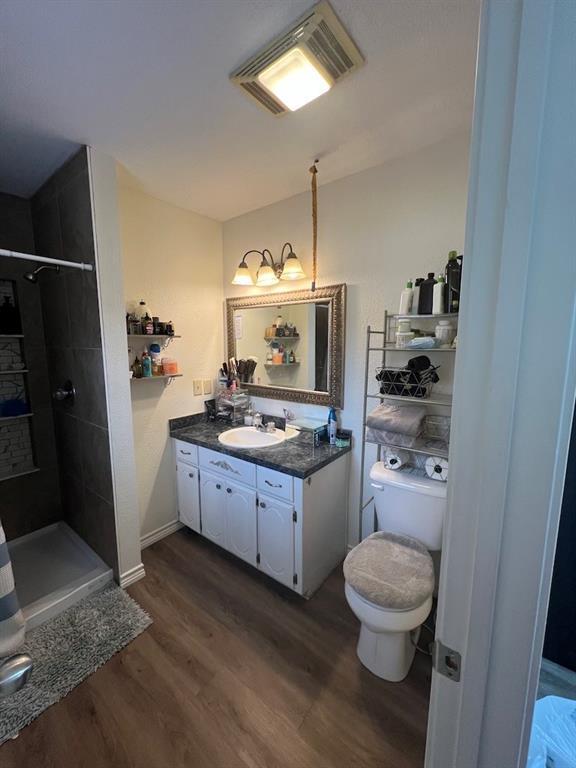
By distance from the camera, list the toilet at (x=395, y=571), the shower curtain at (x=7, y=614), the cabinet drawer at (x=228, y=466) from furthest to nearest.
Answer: the cabinet drawer at (x=228, y=466), the toilet at (x=395, y=571), the shower curtain at (x=7, y=614)

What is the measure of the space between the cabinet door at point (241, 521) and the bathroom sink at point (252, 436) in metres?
0.32

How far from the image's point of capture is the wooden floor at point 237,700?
1.14 metres

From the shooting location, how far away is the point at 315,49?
106 centimetres

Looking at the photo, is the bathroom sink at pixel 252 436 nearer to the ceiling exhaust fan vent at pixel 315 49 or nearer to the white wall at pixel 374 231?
the white wall at pixel 374 231

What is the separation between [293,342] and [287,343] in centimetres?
6

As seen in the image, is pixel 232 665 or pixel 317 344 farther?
pixel 317 344

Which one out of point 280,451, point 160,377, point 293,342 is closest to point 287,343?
point 293,342

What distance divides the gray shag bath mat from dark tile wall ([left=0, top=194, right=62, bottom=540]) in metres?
0.92

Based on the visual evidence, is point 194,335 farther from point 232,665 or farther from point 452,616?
point 452,616

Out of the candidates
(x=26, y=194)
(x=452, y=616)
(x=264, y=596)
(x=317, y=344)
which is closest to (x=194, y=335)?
(x=317, y=344)

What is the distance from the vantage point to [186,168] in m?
1.77

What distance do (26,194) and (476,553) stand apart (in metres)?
3.04

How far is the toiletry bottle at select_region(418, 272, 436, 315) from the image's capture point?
153cm

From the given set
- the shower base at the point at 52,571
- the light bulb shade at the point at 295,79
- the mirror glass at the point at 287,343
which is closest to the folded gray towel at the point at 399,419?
the mirror glass at the point at 287,343
